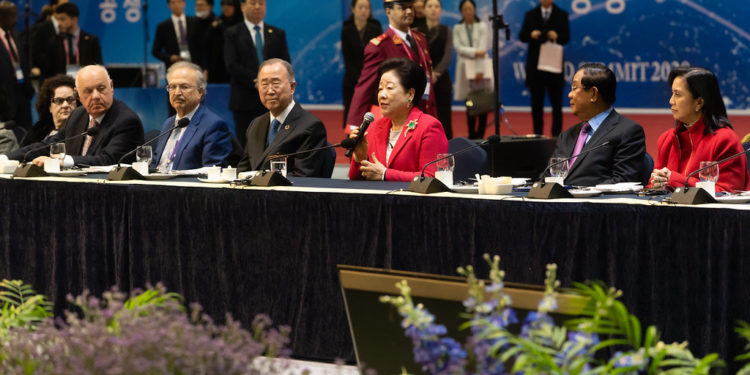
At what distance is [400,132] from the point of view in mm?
A: 5059

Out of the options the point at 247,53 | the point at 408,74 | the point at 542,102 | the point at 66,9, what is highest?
the point at 66,9

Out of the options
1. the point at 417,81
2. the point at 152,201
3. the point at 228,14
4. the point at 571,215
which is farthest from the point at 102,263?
the point at 228,14

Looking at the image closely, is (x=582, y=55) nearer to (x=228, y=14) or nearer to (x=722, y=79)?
(x=722, y=79)

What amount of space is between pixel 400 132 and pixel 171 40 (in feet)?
19.4

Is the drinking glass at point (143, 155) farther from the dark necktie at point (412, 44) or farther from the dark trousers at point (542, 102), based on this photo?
the dark trousers at point (542, 102)

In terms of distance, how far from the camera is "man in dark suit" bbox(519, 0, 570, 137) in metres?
9.94

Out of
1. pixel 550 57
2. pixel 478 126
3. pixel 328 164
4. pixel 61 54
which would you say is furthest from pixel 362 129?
pixel 61 54

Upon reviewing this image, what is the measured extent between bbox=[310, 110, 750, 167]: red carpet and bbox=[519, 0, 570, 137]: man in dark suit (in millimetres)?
489

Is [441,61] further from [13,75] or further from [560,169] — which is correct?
[560,169]

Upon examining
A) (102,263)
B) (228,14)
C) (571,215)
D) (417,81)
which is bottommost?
(102,263)

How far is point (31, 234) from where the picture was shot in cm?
471

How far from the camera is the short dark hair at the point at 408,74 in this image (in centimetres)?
503

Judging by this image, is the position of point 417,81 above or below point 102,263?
above

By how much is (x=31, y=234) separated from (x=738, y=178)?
296 cm
